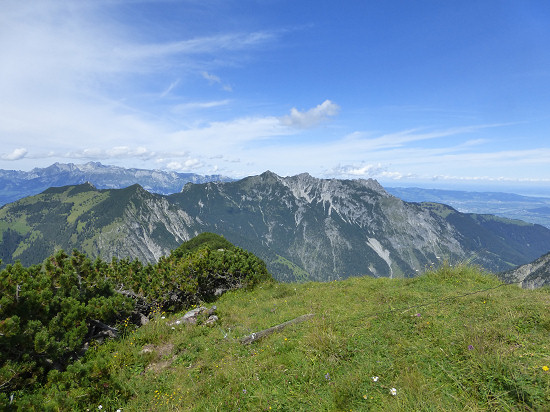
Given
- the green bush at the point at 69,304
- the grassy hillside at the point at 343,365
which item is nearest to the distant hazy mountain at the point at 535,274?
the grassy hillside at the point at 343,365

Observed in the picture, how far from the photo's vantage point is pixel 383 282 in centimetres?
2025

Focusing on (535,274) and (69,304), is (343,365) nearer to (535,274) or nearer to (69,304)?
(69,304)

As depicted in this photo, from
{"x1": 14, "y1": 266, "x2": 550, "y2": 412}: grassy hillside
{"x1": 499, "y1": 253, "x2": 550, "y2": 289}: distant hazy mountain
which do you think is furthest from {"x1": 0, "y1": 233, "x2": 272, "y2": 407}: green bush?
{"x1": 499, "y1": 253, "x2": 550, "y2": 289}: distant hazy mountain

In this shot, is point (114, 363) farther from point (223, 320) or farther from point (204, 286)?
point (204, 286)

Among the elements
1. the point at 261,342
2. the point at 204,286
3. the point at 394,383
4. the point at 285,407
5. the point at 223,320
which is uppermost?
the point at 394,383

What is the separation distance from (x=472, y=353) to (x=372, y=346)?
2620mm

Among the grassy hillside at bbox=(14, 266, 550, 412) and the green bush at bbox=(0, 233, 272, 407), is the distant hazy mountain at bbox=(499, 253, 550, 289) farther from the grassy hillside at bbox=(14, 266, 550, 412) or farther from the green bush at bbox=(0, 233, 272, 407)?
the green bush at bbox=(0, 233, 272, 407)

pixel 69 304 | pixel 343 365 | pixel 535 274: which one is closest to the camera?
pixel 343 365

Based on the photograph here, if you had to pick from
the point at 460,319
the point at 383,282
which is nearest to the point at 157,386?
the point at 460,319

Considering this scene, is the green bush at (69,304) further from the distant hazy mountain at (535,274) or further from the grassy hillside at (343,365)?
the distant hazy mountain at (535,274)

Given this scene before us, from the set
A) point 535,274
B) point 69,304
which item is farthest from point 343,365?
point 535,274

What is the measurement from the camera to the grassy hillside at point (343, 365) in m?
5.55

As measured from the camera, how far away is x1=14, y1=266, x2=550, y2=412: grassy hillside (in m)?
5.55

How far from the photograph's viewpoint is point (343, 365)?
7.43m
